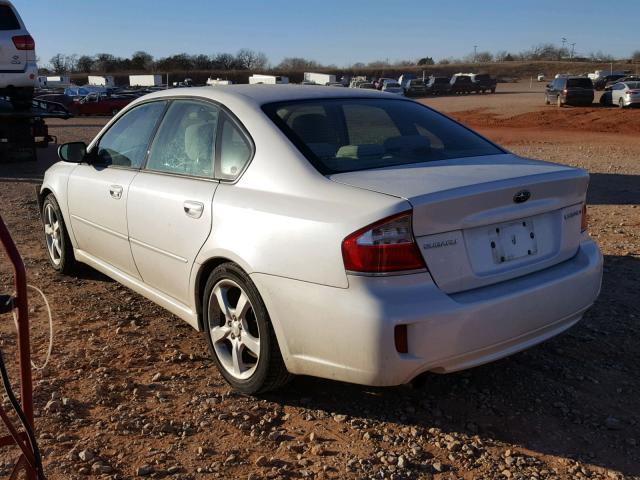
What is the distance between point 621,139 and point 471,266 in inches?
762

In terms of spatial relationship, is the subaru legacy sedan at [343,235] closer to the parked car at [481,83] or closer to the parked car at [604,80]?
the parked car at [481,83]

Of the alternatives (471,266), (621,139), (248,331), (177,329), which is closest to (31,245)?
(177,329)

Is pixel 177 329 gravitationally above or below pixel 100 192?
below

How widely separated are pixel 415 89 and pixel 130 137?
57.9m

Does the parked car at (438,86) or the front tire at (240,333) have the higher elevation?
the parked car at (438,86)

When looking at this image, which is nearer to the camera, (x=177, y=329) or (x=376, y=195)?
(x=376, y=195)

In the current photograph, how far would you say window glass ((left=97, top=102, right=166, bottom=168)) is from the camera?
4.49 meters

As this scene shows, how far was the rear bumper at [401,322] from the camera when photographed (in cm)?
282

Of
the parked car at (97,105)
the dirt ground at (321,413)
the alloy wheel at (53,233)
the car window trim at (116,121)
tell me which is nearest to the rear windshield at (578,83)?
the parked car at (97,105)

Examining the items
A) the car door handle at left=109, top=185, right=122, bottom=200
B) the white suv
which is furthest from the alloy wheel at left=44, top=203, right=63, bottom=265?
the white suv

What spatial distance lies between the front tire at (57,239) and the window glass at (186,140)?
163 centimetres

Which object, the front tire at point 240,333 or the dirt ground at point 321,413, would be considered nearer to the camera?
the dirt ground at point 321,413

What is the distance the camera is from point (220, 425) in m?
3.28

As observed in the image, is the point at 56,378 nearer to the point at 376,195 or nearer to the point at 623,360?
the point at 376,195
